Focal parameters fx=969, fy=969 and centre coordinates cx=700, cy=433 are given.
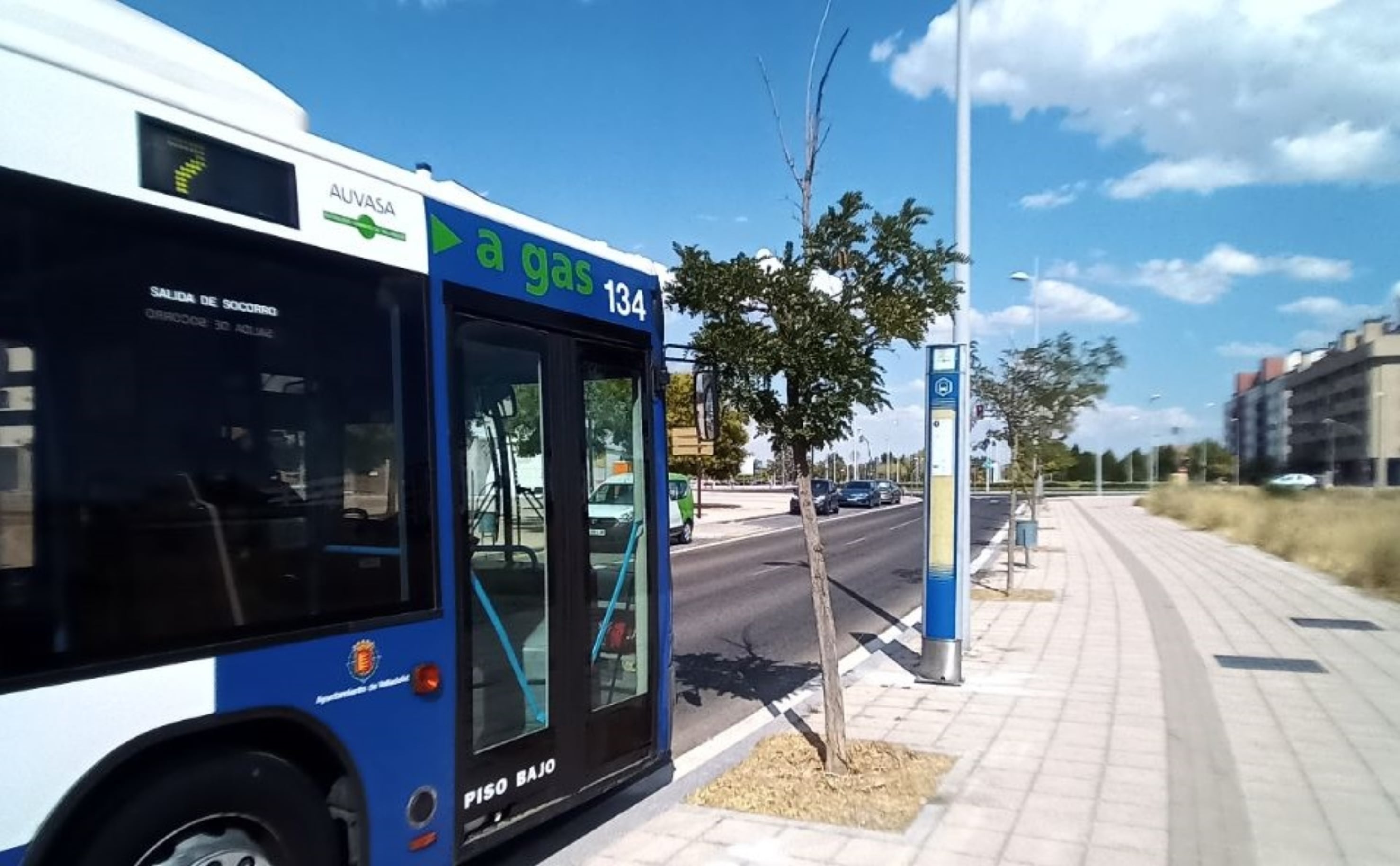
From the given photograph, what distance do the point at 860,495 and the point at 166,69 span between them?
55.0m

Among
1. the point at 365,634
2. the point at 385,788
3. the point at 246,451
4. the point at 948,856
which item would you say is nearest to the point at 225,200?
the point at 246,451

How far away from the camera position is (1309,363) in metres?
96.8

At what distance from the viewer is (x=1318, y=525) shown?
867 inches

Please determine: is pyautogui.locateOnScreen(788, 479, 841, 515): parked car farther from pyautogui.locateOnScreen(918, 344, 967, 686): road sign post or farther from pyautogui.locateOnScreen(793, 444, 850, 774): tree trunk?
pyautogui.locateOnScreen(793, 444, 850, 774): tree trunk

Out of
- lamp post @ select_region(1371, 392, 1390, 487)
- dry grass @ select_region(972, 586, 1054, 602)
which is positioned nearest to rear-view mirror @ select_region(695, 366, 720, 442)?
dry grass @ select_region(972, 586, 1054, 602)

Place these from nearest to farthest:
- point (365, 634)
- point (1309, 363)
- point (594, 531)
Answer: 1. point (365, 634)
2. point (594, 531)
3. point (1309, 363)

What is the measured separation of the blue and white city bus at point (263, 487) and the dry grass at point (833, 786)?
1.06 metres

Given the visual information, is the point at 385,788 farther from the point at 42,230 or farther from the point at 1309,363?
the point at 1309,363

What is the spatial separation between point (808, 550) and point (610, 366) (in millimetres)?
1718

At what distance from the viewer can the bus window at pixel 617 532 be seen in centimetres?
490

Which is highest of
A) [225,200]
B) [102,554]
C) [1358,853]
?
[225,200]

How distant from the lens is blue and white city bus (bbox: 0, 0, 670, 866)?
2.58m

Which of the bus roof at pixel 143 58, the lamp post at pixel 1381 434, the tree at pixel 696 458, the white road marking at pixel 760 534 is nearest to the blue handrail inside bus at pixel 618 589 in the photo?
the bus roof at pixel 143 58

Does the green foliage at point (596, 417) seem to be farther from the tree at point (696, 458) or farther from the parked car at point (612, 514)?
the tree at point (696, 458)
